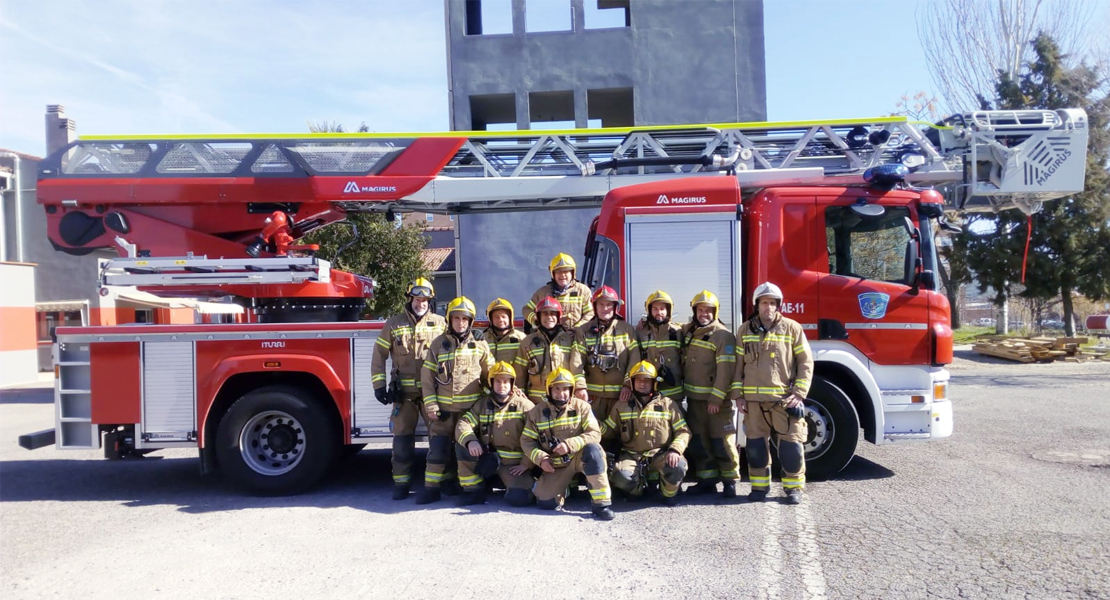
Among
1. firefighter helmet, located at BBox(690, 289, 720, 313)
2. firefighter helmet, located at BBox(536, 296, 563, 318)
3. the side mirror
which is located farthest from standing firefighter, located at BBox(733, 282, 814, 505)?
firefighter helmet, located at BBox(536, 296, 563, 318)

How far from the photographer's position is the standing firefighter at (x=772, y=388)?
6297 mm

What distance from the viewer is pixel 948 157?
7625 millimetres

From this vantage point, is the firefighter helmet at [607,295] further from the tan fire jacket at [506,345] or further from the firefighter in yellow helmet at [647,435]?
the tan fire jacket at [506,345]

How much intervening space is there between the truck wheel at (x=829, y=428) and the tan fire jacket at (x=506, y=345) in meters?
2.51

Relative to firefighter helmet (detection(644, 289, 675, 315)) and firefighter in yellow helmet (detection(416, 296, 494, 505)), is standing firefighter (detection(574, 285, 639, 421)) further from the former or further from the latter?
firefighter in yellow helmet (detection(416, 296, 494, 505))

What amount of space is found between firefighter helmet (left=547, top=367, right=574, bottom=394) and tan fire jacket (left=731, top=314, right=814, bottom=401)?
1351 mm

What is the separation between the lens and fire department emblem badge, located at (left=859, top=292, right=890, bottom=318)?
22.6ft

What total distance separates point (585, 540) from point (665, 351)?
1805mm

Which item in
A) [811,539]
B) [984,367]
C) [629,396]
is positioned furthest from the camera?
[984,367]

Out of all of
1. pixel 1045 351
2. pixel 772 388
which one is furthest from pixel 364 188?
pixel 1045 351

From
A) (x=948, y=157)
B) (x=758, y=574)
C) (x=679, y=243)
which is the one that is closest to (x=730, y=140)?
(x=679, y=243)

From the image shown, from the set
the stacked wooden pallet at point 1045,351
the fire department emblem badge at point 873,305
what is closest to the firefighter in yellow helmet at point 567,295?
the fire department emblem badge at point 873,305

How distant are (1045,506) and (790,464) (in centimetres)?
187

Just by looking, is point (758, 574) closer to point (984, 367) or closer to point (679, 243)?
point (679, 243)
